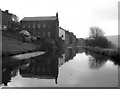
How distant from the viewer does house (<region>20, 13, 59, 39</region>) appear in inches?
2820

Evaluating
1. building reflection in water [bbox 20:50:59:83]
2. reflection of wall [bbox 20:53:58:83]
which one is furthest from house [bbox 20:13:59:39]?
reflection of wall [bbox 20:53:58:83]

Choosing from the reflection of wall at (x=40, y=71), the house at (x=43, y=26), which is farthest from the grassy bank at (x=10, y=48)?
the house at (x=43, y=26)

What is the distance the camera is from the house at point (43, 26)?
235 feet

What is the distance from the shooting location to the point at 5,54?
2191 cm

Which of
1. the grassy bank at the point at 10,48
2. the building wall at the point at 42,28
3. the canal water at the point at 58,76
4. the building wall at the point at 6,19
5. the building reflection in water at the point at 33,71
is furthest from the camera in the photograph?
the building wall at the point at 42,28

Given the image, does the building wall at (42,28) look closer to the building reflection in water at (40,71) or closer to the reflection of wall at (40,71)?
the building reflection in water at (40,71)

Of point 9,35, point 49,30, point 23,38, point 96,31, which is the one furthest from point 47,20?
point 9,35

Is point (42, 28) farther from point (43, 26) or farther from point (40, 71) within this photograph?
point (40, 71)

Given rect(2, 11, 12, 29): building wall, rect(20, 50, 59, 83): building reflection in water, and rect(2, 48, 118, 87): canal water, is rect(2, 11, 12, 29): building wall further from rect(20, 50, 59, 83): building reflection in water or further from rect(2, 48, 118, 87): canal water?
rect(2, 48, 118, 87): canal water

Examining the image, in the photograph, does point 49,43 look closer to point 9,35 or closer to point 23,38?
point 23,38

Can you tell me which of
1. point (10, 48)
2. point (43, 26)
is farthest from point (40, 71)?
point (43, 26)

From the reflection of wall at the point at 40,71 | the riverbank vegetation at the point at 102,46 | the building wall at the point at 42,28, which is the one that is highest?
the building wall at the point at 42,28

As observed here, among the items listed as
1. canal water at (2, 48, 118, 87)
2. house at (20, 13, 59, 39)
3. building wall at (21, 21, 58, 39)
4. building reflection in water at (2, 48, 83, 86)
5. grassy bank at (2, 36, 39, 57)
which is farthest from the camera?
house at (20, 13, 59, 39)

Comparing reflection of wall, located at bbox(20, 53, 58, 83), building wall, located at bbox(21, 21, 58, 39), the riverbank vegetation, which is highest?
building wall, located at bbox(21, 21, 58, 39)
